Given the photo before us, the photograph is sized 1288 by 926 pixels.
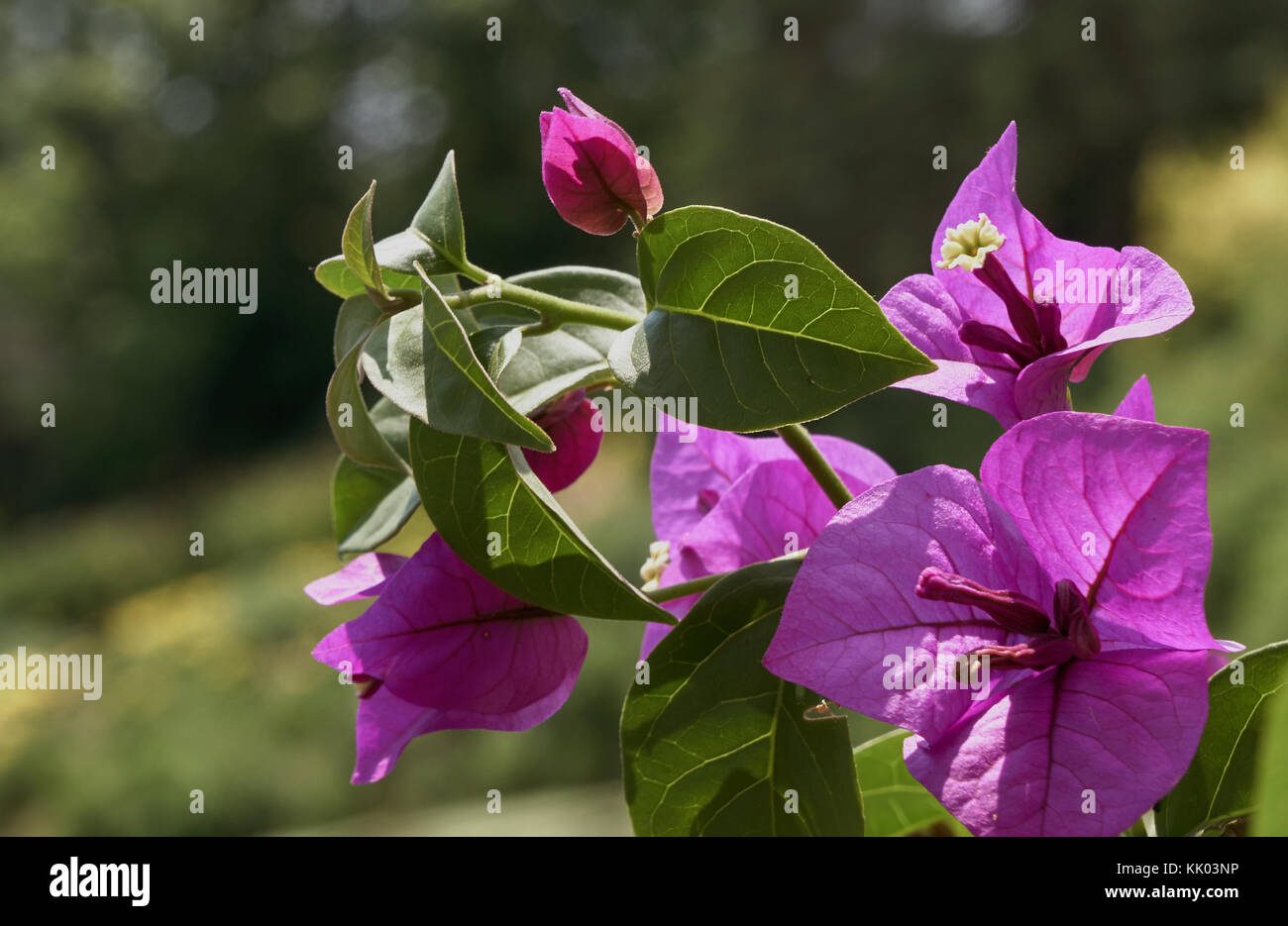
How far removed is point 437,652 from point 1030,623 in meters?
0.15

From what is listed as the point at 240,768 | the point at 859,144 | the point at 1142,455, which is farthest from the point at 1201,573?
the point at 859,144

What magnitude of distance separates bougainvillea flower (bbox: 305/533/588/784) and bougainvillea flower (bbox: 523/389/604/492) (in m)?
0.04

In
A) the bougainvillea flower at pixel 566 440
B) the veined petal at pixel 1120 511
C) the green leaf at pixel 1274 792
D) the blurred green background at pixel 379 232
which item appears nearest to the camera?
the green leaf at pixel 1274 792

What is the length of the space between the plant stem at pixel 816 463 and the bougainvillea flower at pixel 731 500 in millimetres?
24

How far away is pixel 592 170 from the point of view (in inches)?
11.6

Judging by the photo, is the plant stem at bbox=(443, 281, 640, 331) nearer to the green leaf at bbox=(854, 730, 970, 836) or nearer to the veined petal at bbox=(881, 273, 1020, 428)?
the veined petal at bbox=(881, 273, 1020, 428)

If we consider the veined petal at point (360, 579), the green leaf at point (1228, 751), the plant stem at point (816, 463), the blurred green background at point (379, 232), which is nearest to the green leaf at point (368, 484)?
the veined petal at point (360, 579)

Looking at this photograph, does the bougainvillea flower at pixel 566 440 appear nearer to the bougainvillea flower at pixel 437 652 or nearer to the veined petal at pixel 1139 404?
the bougainvillea flower at pixel 437 652

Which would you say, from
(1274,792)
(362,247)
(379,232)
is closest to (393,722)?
(362,247)

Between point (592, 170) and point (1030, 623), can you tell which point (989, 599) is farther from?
point (592, 170)

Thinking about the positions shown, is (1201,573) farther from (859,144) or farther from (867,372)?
(859,144)

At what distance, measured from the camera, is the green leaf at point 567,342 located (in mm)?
315

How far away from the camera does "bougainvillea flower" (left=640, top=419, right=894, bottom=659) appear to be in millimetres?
332

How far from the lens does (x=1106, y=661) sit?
0.25 metres
